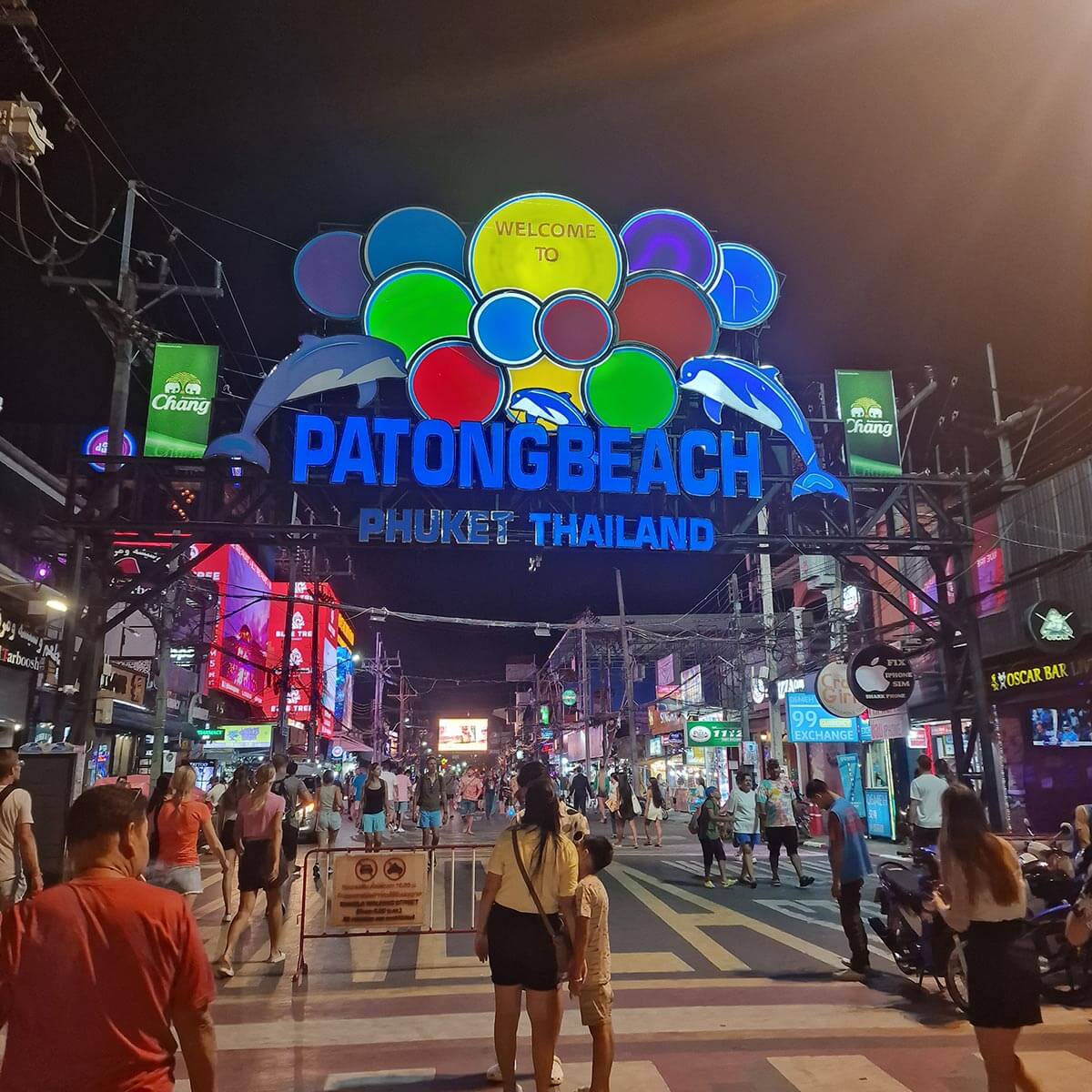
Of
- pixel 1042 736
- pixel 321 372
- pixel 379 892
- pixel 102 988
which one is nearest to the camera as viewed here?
pixel 102 988

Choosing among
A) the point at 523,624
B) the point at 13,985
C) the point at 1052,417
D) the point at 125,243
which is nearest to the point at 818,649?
the point at 523,624

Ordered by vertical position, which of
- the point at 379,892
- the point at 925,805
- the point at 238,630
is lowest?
the point at 379,892

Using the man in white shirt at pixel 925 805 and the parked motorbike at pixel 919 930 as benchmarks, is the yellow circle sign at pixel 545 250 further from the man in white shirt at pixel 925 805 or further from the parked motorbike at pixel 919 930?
the parked motorbike at pixel 919 930

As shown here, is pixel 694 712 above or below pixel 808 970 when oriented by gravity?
above

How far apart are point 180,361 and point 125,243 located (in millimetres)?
3172

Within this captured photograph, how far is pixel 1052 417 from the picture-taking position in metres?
19.6

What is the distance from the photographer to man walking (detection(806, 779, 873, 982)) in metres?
8.06

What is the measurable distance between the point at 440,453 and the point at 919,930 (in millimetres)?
9774

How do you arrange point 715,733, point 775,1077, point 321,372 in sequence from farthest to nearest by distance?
point 715,733 < point 321,372 < point 775,1077

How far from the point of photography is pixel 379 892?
8.90 metres

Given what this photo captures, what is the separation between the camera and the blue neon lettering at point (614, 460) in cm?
1448

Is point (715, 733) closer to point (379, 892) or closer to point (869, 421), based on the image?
point (869, 421)

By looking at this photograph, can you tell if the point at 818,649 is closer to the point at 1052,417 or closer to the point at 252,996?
the point at 1052,417

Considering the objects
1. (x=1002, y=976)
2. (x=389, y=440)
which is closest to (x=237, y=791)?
(x=389, y=440)
